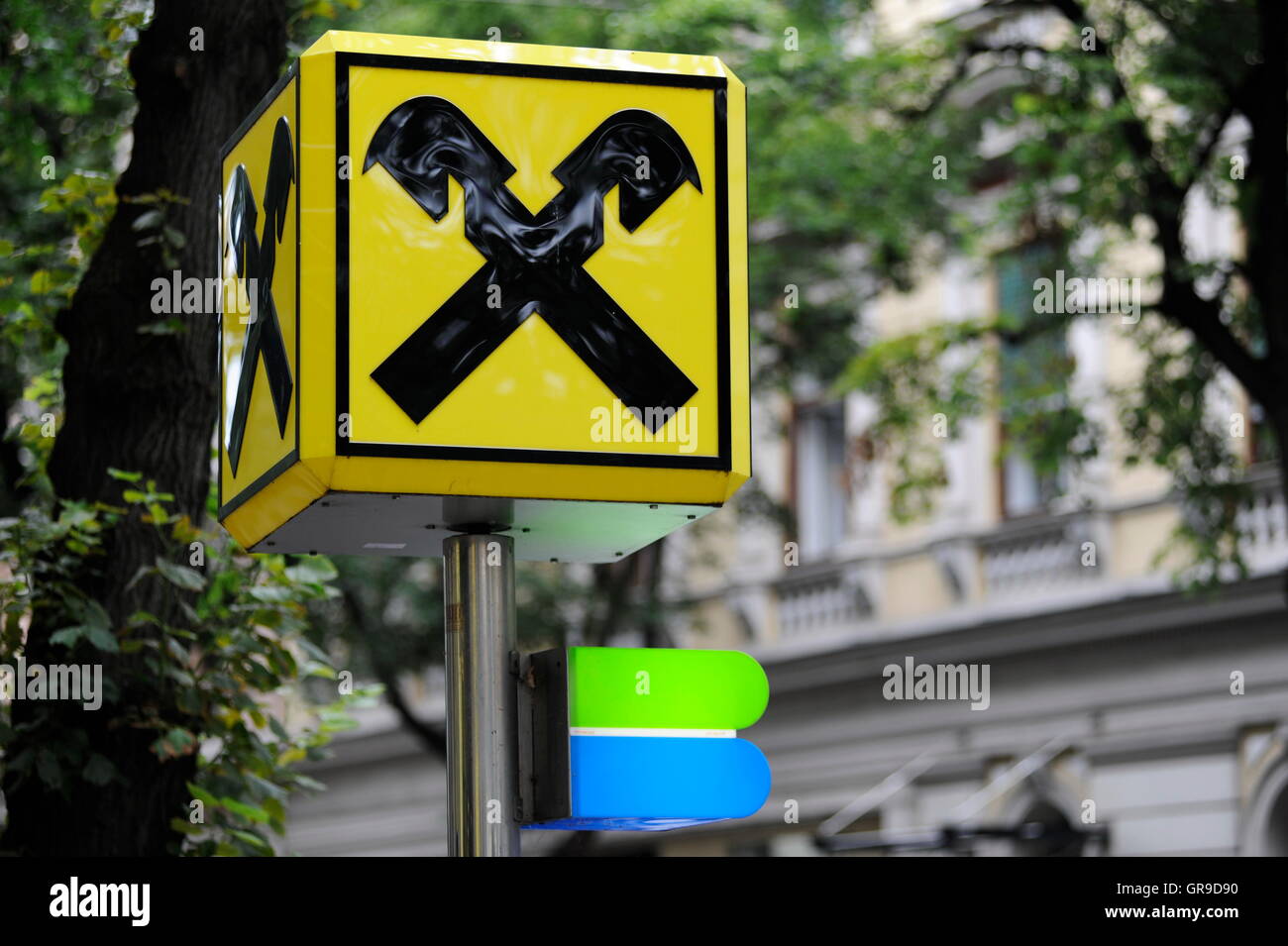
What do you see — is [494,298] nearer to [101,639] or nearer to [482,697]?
[482,697]

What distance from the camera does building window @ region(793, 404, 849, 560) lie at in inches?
1025

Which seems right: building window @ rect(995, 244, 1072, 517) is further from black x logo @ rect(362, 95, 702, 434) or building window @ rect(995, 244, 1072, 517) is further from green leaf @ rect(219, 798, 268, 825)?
black x logo @ rect(362, 95, 702, 434)

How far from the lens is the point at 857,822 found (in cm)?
2355

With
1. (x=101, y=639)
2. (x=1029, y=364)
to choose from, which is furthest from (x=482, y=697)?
(x=1029, y=364)

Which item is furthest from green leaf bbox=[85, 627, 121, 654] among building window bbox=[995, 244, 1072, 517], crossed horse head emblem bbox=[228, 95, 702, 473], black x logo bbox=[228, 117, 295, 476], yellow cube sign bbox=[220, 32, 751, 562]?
building window bbox=[995, 244, 1072, 517]

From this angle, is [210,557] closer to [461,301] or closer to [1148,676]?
[461,301]

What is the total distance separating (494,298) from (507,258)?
0.07 metres

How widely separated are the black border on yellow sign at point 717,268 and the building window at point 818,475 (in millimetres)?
22515

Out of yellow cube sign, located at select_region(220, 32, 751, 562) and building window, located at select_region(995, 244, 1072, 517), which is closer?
yellow cube sign, located at select_region(220, 32, 751, 562)

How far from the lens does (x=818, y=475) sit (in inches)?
1035

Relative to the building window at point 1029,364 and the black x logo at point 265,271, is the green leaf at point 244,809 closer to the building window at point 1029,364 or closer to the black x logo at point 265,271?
the black x logo at point 265,271

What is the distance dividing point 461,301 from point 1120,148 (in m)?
12.2

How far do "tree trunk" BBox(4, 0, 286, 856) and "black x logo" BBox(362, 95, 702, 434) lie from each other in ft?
11.3
